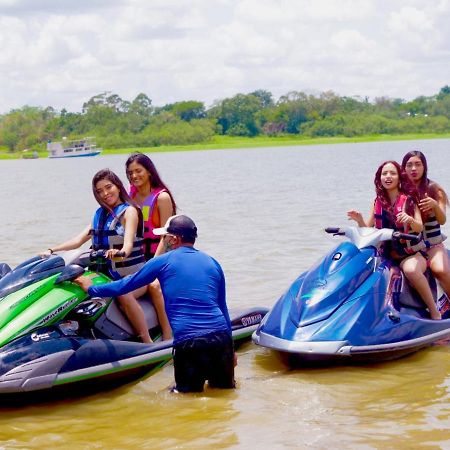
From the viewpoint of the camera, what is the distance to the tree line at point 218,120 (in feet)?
302

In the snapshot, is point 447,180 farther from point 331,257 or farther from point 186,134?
point 186,134

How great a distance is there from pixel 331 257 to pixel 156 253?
4.22 ft

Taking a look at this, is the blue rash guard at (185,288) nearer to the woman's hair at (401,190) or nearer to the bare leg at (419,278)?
the bare leg at (419,278)

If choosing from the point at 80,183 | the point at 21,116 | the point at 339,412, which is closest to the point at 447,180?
the point at 80,183

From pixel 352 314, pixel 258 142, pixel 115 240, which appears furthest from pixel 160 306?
pixel 258 142

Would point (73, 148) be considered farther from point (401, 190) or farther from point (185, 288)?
point (185, 288)

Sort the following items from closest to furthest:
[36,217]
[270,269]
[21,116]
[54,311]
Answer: [54,311] < [270,269] < [36,217] < [21,116]

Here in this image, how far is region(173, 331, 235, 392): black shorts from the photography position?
17.6 ft

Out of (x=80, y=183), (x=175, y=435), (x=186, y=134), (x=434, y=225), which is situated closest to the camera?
(x=175, y=435)

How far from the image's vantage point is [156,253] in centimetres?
654

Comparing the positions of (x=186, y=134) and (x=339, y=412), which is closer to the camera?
(x=339, y=412)

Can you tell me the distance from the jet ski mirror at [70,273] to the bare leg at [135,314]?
0.50 meters

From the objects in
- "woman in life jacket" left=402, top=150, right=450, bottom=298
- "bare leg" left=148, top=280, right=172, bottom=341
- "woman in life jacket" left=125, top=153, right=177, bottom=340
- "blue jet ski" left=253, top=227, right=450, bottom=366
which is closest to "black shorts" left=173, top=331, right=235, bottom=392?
"blue jet ski" left=253, top=227, right=450, bottom=366

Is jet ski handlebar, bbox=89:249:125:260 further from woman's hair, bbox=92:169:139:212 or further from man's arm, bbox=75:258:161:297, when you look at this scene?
man's arm, bbox=75:258:161:297
